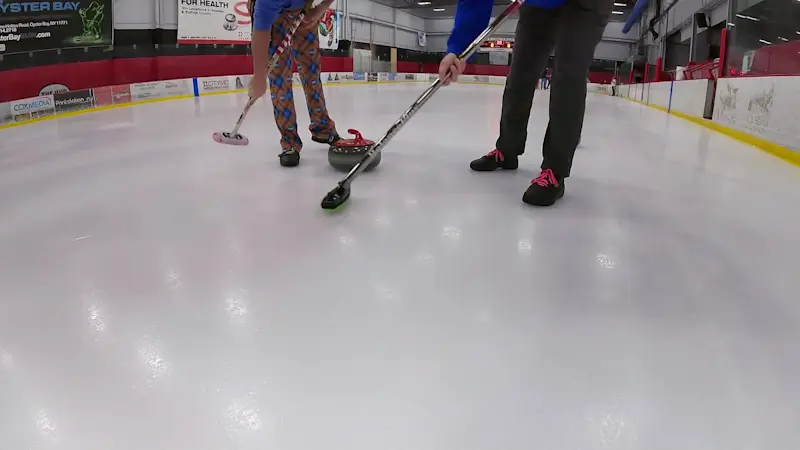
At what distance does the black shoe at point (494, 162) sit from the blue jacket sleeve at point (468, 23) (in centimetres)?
67

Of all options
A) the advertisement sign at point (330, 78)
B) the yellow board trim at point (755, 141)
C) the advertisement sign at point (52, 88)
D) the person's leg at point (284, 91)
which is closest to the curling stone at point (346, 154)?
the person's leg at point (284, 91)

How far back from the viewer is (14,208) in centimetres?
178

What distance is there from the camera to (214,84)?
9.04 meters

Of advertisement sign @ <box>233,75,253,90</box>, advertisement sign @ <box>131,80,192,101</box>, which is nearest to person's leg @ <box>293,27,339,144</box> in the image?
advertisement sign @ <box>131,80,192,101</box>

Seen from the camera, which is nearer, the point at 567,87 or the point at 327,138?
the point at 567,87

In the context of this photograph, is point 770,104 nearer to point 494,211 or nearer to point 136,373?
point 494,211

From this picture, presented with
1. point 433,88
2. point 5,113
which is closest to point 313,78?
point 433,88

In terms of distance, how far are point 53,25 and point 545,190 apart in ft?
21.9

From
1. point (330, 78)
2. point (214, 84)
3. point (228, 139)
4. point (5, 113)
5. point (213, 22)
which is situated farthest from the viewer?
point (330, 78)

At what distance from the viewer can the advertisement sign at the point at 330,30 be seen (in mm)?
13902

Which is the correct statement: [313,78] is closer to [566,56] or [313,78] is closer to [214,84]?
[566,56]

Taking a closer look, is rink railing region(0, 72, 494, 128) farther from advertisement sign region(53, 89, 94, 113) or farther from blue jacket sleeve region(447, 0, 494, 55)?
blue jacket sleeve region(447, 0, 494, 55)

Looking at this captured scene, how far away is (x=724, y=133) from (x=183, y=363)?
487 centimetres

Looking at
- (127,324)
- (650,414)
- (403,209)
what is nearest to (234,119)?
(403,209)
